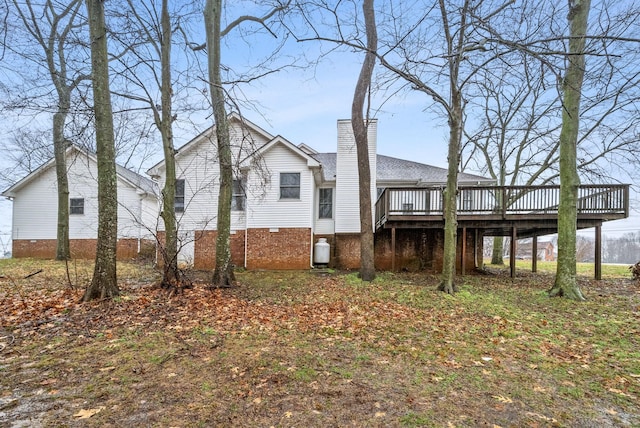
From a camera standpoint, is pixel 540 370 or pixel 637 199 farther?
pixel 637 199

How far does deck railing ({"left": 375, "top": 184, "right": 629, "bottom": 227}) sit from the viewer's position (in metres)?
10.7

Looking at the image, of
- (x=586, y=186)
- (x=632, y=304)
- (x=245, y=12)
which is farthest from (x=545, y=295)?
(x=245, y=12)

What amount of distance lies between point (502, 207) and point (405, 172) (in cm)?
560

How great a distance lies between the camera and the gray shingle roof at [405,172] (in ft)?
49.4

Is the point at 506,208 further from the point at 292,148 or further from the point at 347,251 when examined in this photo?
the point at 292,148

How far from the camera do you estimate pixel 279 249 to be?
13.1 metres

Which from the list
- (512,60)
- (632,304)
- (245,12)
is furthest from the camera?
(245,12)

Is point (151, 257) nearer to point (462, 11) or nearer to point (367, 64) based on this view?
point (367, 64)

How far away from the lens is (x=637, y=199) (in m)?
15.1

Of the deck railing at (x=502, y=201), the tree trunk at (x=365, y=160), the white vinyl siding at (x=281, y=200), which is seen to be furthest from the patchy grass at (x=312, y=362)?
the white vinyl siding at (x=281, y=200)

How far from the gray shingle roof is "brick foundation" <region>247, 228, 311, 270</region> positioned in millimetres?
3362

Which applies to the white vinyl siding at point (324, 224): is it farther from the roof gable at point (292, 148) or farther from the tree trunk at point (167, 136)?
the tree trunk at point (167, 136)

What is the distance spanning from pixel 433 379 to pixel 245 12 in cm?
1114

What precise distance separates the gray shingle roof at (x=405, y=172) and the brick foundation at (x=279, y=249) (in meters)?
3.36
